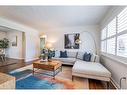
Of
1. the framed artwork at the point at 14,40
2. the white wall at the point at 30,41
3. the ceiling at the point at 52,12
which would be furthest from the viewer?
the framed artwork at the point at 14,40

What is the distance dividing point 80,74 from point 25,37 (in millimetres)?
4631

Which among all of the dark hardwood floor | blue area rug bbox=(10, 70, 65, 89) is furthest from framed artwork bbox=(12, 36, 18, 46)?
blue area rug bbox=(10, 70, 65, 89)

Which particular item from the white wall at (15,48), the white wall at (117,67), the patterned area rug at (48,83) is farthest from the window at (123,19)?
the white wall at (15,48)

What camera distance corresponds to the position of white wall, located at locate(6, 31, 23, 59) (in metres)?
7.13

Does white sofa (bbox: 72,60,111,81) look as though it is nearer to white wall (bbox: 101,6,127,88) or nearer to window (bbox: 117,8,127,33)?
white wall (bbox: 101,6,127,88)

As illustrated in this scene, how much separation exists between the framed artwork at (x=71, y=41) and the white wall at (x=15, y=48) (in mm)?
3880

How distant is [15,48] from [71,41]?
496 cm

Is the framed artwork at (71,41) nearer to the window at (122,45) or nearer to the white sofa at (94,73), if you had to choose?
the white sofa at (94,73)

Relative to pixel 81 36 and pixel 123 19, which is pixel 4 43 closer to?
pixel 81 36

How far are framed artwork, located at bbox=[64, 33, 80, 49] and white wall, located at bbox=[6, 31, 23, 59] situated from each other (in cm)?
388

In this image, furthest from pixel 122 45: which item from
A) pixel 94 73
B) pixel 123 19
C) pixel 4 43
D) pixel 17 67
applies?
pixel 4 43

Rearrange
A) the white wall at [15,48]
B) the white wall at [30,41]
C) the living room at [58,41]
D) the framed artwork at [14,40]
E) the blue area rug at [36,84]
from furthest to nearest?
1. the framed artwork at [14,40]
2. the white wall at [15,48]
3. the white wall at [30,41]
4. the living room at [58,41]
5. the blue area rug at [36,84]

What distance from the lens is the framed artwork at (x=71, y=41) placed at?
557cm
